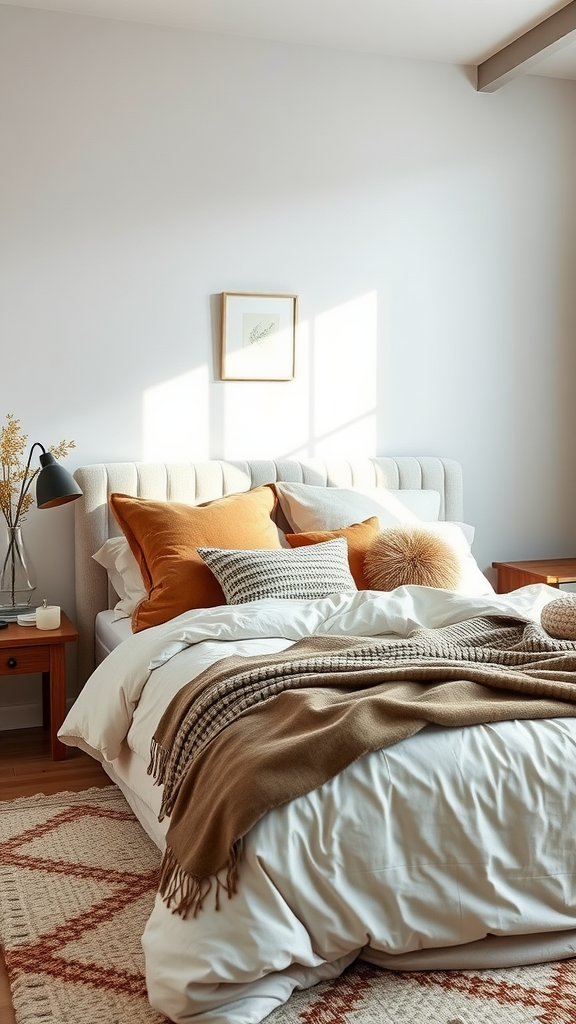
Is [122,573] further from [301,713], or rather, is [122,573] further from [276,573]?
[301,713]

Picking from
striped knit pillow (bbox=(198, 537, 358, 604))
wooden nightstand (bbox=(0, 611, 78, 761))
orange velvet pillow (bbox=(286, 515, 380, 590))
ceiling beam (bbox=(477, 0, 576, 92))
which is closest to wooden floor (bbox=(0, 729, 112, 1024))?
wooden nightstand (bbox=(0, 611, 78, 761))

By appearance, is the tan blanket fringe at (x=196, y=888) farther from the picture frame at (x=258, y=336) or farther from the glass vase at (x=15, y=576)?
the picture frame at (x=258, y=336)

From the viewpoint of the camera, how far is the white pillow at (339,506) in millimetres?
3951

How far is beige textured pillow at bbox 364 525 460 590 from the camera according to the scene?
3.69 m

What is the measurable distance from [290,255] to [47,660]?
206cm

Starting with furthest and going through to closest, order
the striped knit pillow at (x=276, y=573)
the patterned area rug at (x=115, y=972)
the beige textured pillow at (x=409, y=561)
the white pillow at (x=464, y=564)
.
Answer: the white pillow at (x=464, y=564), the beige textured pillow at (x=409, y=561), the striped knit pillow at (x=276, y=573), the patterned area rug at (x=115, y=972)

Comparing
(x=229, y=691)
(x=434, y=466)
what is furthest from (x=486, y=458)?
(x=229, y=691)

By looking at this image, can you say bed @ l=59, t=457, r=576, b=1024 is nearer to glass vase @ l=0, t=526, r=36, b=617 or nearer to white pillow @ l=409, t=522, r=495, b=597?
white pillow @ l=409, t=522, r=495, b=597

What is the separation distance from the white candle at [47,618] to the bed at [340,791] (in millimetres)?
629

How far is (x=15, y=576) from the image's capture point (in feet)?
12.9

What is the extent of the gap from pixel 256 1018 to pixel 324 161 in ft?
11.8

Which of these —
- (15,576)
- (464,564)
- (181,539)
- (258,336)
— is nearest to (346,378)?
(258,336)

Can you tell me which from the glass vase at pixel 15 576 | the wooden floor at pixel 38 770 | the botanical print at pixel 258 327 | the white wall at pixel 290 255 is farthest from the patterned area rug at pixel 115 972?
the botanical print at pixel 258 327

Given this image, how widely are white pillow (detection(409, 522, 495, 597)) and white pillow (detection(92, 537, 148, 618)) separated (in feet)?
3.86
